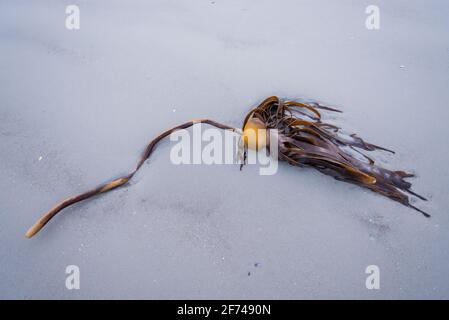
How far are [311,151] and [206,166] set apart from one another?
0.32m

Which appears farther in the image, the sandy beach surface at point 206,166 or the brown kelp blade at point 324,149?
the brown kelp blade at point 324,149

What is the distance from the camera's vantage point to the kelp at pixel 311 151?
99 cm

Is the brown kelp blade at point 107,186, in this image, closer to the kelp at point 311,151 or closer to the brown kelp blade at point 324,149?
the kelp at point 311,151

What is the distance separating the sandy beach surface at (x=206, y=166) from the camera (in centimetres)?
86

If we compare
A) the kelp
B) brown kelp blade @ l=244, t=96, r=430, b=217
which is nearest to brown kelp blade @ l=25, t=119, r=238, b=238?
the kelp

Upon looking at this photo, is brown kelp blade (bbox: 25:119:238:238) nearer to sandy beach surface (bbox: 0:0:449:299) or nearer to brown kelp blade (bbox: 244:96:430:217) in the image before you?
sandy beach surface (bbox: 0:0:449:299)

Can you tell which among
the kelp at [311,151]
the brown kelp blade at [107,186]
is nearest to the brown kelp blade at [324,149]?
the kelp at [311,151]

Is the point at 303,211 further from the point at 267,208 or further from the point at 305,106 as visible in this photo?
the point at 305,106

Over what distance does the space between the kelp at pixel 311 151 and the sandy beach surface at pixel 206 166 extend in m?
0.03

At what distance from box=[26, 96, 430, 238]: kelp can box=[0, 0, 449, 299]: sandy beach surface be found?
3 cm

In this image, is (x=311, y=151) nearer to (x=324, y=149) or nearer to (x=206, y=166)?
(x=324, y=149)

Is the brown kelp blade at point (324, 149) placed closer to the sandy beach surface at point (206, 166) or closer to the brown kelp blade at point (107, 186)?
the sandy beach surface at point (206, 166)

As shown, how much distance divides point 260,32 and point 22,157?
1061mm
